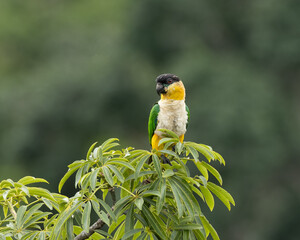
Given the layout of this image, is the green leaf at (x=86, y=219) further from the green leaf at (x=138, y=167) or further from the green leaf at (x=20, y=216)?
the green leaf at (x=20, y=216)

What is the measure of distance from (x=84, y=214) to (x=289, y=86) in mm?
22391

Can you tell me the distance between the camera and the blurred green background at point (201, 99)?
20.1 meters

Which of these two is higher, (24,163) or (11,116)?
(11,116)

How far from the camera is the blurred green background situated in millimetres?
20141

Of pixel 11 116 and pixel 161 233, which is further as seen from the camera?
pixel 11 116

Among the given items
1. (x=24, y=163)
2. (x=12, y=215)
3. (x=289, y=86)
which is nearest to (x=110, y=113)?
(x=24, y=163)

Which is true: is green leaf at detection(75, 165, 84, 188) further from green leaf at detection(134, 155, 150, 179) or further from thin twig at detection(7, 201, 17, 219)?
thin twig at detection(7, 201, 17, 219)

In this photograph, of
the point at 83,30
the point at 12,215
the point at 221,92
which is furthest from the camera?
the point at 83,30

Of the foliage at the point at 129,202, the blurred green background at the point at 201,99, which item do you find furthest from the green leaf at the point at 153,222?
the blurred green background at the point at 201,99

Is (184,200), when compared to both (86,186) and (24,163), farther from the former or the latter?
(24,163)

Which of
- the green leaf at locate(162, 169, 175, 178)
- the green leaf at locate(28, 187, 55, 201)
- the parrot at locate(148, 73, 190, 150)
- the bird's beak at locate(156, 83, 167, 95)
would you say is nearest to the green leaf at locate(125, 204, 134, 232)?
the green leaf at locate(162, 169, 175, 178)

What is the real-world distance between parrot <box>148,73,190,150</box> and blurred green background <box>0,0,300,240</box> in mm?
13754

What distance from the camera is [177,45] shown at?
2512cm

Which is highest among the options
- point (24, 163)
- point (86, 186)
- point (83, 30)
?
point (83, 30)
